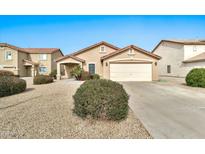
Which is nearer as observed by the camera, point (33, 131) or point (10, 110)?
point (33, 131)

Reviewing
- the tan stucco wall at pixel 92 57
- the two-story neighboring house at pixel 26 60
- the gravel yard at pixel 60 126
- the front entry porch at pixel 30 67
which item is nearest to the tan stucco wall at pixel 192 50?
the tan stucco wall at pixel 92 57

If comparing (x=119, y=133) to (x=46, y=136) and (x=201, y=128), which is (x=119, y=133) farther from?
(x=201, y=128)

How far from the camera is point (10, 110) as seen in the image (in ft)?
20.8

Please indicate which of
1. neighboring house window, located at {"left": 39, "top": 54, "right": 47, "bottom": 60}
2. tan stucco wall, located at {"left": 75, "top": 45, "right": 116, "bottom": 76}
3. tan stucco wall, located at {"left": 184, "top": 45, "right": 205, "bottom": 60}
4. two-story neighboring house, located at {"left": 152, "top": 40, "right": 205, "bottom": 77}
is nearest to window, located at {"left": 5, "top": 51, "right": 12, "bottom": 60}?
neighboring house window, located at {"left": 39, "top": 54, "right": 47, "bottom": 60}

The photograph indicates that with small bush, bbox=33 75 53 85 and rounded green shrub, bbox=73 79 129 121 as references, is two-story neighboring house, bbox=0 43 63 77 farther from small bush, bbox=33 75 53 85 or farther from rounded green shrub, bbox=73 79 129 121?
rounded green shrub, bbox=73 79 129 121

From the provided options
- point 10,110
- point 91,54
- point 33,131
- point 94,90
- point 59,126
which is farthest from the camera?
point 91,54

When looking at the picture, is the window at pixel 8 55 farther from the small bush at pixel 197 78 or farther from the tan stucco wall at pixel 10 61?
the small bush at pixel 197 78

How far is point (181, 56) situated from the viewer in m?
26.5

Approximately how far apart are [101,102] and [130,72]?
15706 millimetres

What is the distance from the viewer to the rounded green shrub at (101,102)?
192 inches

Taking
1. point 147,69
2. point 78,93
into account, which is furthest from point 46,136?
point 147,69

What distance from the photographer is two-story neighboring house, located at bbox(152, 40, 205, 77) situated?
25.2 meters

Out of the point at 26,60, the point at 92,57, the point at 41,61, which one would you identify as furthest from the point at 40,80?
the point at 41,61

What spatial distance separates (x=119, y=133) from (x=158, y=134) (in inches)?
39.5
